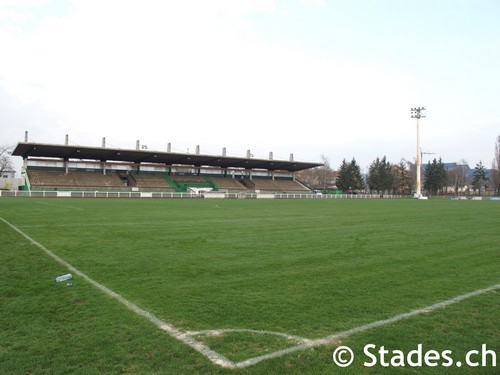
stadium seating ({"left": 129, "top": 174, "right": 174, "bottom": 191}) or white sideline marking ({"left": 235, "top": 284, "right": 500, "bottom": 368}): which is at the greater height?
stadium seating ({"left": 129, "top": 174, "right": 174, "bottom": 191})

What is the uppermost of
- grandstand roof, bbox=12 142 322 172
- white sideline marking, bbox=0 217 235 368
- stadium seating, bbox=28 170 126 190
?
grandstand roof, bbox=12 142 322 172

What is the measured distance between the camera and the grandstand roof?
182 ft

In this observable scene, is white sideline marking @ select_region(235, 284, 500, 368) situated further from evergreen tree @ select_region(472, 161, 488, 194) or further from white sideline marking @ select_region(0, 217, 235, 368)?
evergreen tree @ select_region(472, 161, 488, 194)

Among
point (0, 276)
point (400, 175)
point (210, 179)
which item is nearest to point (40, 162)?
point (210, 179)

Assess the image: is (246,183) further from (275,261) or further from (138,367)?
(138,367)

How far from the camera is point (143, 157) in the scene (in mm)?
64062

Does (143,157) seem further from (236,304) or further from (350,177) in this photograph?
(236,304)

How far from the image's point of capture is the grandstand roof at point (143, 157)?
55500 millimetres

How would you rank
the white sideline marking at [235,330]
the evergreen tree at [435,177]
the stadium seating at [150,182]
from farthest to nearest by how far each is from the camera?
the evergreen tree at [435,177]
the stadium seating at [150,182]
the white sideline marking at [235,330]

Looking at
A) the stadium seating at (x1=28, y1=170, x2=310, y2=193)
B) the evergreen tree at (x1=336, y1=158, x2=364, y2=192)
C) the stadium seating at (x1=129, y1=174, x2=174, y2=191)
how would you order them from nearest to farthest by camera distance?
1. the stadium seating at (x1=28, y1=170, x2=310, y2=193)
2. the stadium seating at (x1=129, y1=174, x2=174, y2=191)
3. the evergreen tree at (x1=336, y1=158, x2=364, y2=192)

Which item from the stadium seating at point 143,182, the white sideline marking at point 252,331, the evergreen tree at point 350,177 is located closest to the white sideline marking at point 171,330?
the white sideline marking at point 252,331

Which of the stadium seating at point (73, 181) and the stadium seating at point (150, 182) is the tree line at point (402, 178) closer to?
the stadium seating at point (150, 182)

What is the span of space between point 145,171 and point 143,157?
156 inches

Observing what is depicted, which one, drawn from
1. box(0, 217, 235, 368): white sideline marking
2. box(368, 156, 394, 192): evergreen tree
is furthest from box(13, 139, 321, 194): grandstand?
box(0, 217, 235, 368): white sideline marking
